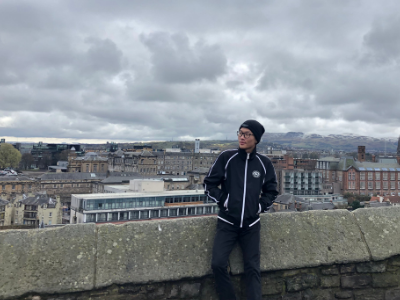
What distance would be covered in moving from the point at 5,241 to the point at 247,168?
3.23 meters

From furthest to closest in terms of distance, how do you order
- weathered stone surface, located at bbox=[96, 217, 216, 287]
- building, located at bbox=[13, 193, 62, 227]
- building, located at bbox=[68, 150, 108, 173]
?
building, located at bbox=[68, 150, 108, 173] → building, located at bbox=[13, 193, 62, 227] → weathered stone surface, located at bbox=[96, 217, 216, 287]

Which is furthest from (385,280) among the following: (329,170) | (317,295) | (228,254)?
(329,170)

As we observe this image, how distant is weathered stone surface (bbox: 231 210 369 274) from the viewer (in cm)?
441

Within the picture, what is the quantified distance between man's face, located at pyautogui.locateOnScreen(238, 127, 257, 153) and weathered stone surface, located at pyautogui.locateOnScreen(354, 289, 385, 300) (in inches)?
107

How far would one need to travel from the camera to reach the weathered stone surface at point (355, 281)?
4.57 metres

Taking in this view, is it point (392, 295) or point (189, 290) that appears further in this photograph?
point (392, 295)

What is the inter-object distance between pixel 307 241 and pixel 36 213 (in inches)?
1959

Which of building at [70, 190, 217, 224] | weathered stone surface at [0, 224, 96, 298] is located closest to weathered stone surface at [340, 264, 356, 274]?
weathered stone surface at [0, 224, 96, 298]

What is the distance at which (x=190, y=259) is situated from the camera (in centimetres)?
418

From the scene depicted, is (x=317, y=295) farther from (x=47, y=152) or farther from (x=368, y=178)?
(x=47, y=152)

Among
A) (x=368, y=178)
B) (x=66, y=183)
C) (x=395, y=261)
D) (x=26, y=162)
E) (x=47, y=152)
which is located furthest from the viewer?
(x=47, y=152)

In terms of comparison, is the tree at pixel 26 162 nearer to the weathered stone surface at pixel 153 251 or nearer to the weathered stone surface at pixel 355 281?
the weathered stone surface at pixel 153 251

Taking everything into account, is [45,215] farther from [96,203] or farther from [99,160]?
[99,160]

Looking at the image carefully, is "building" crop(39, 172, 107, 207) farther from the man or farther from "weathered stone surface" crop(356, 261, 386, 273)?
"weathered stone surface" crop(356, 261, 386, 273)
